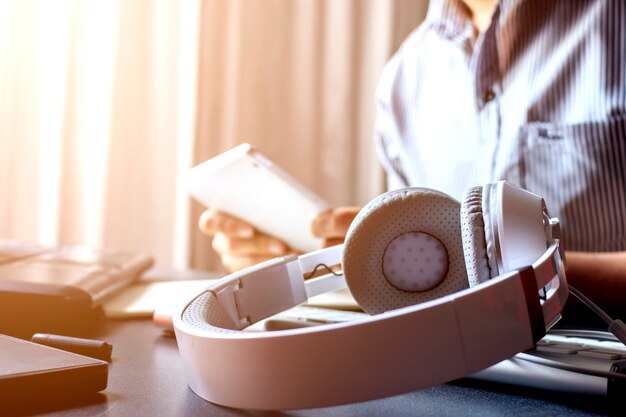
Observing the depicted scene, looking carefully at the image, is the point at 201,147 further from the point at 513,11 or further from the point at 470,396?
the point at 470,396

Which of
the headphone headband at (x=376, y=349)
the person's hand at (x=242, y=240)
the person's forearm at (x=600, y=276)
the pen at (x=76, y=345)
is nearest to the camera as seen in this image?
the headphone headband at (x=376, y=349)

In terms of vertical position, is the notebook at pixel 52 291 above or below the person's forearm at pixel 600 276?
above

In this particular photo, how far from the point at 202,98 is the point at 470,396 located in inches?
67.8

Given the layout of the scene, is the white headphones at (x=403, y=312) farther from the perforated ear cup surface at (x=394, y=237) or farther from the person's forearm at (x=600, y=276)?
the person's forearm at (x=600, y=276)

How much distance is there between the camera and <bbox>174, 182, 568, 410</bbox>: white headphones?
309mm

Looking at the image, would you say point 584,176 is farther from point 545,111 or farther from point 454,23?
point 454,23

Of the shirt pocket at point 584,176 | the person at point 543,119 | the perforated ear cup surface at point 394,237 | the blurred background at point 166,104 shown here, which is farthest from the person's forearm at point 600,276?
the blurred background at point 166,104

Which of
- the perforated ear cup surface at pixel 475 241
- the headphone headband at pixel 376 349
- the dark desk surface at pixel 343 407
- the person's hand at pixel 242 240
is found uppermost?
the perforated ear cup surface at pixel 475 241

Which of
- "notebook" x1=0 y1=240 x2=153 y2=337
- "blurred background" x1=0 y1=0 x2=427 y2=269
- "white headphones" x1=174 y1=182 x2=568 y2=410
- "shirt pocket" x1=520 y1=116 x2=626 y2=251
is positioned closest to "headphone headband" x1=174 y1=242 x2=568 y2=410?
"white headphones" x1=174 y1=182 x2=568 y2=410

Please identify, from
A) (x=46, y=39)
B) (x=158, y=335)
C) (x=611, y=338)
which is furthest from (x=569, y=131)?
(x=46, y=39)

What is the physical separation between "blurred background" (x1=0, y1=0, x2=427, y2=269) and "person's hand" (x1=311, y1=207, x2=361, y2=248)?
1.11m

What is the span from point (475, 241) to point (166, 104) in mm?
1679

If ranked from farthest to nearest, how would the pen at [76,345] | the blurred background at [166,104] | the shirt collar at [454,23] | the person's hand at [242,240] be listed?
the blurred background at [166,104] < the shirt collar at [454,23] < the person's hand at [242,240] < the pen at [76,345]

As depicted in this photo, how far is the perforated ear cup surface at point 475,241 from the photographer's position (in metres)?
0.38
